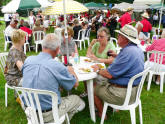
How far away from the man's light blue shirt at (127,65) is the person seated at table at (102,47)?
82 cm

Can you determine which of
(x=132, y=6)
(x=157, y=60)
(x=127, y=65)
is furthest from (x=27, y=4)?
(x=132, y=6)

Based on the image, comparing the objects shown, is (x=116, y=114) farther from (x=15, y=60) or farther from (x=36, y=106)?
(x=15, y=60)

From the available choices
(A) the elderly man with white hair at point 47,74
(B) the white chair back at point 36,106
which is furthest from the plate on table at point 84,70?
(B) the white chair back at point 36,106

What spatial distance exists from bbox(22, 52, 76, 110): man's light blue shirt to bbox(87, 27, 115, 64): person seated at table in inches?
54.4

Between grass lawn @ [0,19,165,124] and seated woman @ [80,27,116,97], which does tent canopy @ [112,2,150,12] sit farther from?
grass lawn @ [0,19,165,124]

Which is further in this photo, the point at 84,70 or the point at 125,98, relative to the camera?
the point at 84,70

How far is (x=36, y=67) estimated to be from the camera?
5.91 feet

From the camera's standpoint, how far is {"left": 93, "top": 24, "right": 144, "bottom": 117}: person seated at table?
2.22 metres

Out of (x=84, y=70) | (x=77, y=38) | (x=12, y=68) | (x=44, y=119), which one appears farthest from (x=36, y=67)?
(x=77, y=38)

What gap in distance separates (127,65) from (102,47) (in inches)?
49.9

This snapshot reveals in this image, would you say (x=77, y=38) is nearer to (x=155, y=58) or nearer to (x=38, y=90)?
(x=155, y=58)

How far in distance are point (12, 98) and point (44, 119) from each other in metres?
1.97

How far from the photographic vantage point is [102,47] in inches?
135

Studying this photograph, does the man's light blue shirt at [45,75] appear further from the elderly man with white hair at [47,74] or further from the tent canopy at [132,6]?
the tent canopy at [132,6]
